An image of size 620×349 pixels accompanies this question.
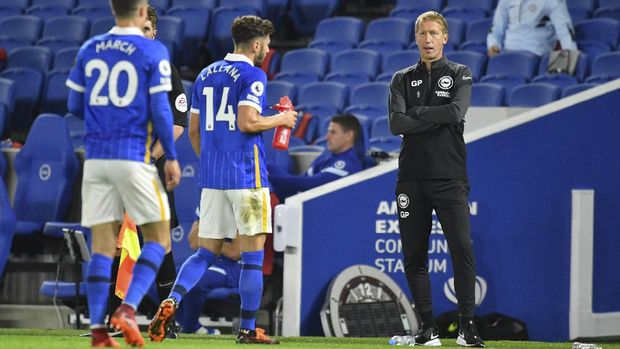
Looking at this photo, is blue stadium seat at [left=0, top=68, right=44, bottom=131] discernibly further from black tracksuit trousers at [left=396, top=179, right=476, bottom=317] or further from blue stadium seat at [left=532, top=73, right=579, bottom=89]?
black tracksuit trousers at [left=396, top=179, right=476, bottom=317]

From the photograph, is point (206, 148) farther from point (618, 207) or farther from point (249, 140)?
point (618, 207)

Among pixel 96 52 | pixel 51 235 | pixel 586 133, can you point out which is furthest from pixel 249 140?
pixel 51 235

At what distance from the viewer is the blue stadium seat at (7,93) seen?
1180cm

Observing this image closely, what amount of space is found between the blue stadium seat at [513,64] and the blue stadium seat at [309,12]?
2.66 meters

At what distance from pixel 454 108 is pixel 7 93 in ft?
21.0

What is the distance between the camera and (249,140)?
645 cm

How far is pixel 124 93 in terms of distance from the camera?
5.51 meters

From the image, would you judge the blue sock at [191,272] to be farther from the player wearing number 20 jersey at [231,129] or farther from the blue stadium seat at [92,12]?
the blue stadium seat at [92,12]

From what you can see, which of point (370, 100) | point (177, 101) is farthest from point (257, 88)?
point (370, 100)

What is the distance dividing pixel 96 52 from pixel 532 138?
371cm

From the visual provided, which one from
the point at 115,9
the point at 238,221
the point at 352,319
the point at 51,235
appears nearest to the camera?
the point at 115,9

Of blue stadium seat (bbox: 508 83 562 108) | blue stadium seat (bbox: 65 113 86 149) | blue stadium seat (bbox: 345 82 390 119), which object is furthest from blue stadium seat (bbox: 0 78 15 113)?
blue stadium seat (bbox: 508 83 562 108)

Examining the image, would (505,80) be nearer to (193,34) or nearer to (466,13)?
(466,13)

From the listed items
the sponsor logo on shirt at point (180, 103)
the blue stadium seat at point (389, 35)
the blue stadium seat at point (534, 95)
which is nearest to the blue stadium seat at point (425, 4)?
the blue stadium seat at point (389, 35)
